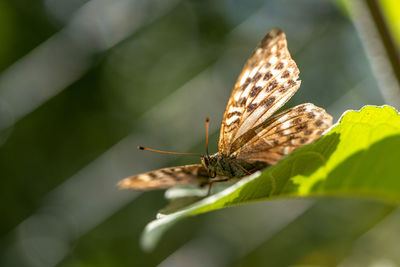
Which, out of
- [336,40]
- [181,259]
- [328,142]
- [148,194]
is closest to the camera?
[328,142]

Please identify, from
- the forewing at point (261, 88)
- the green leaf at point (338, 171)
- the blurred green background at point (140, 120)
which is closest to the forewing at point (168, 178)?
the forewing at point (261, 88)

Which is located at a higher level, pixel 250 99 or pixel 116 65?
pixel 116 65

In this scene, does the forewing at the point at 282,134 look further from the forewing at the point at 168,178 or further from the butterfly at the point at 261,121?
the forewing at the point at 168,178

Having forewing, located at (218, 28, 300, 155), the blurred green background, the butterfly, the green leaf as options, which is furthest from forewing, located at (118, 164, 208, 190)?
the blurred green background

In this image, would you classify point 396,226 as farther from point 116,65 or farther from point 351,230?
point 116,65

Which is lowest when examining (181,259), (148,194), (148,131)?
(181,259)

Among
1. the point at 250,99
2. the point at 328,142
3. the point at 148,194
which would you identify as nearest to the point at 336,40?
the point at 148,194

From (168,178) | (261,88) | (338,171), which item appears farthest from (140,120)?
(338,171)
